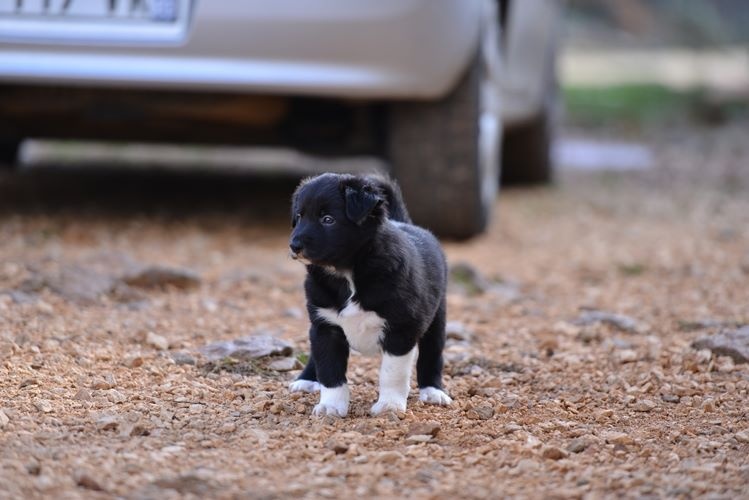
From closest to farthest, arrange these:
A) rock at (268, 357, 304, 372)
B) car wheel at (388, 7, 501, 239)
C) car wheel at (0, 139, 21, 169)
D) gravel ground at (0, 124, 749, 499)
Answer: gravel ground at (0, 124, 749, 499), rock at (268, 357, 304, 372), car wheel at (388, 7, 501, 239), car wheel at (0, 139, 21, 169)

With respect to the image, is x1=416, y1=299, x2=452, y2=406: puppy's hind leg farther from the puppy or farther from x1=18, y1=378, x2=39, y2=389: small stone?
x1=18, y1=378, x2=39, y2=389: small stone

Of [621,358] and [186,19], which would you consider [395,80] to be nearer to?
[186,19]

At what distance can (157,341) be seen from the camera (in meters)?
4.00

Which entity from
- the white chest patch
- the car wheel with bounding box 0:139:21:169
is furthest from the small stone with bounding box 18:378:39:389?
the car wheel with bounding box 0:139:21:169

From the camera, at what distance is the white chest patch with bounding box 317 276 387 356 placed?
3.27m

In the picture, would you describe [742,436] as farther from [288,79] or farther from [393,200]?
[288,79]

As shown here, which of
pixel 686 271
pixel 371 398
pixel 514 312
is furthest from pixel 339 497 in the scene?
pixel 686 271

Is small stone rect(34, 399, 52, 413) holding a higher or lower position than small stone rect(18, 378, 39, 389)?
higher

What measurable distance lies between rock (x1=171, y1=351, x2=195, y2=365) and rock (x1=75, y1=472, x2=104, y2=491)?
3.81 feet

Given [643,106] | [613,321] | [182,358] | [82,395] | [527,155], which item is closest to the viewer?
[82,395]

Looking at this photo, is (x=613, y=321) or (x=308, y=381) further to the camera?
(x=613, y=321)

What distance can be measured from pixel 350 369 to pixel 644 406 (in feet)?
3.14

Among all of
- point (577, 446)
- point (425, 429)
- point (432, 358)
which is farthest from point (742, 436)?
point (432, 358)

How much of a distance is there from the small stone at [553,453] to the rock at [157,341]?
1.50 meters
